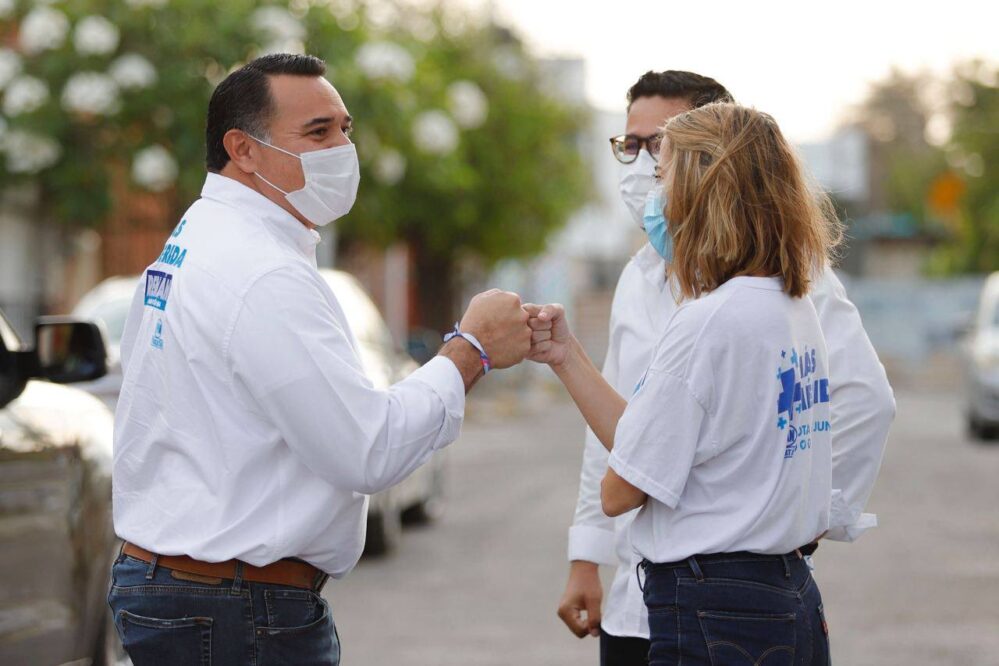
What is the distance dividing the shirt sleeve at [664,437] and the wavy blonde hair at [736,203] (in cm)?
23

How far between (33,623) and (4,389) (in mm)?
676

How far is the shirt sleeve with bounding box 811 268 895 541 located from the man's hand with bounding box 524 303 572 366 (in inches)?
22.3

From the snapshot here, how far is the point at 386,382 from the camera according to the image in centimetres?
1025

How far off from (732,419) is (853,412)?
0.63 m

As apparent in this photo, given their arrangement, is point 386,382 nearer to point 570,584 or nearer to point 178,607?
point 570,584

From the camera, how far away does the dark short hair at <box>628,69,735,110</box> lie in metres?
3.84

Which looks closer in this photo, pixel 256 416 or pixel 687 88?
pixel 256 416

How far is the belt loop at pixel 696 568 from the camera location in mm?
2979

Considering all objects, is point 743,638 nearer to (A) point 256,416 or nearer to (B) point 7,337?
(A) point 256,416

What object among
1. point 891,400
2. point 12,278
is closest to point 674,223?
point 891,400

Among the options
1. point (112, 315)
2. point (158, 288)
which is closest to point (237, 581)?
point (158, 288)

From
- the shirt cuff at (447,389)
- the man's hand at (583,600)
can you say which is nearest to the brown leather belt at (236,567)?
the shirt cuff at (447,389)

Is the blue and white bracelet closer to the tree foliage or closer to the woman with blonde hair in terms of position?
the woman with blonde hair

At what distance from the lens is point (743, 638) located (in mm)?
2951
